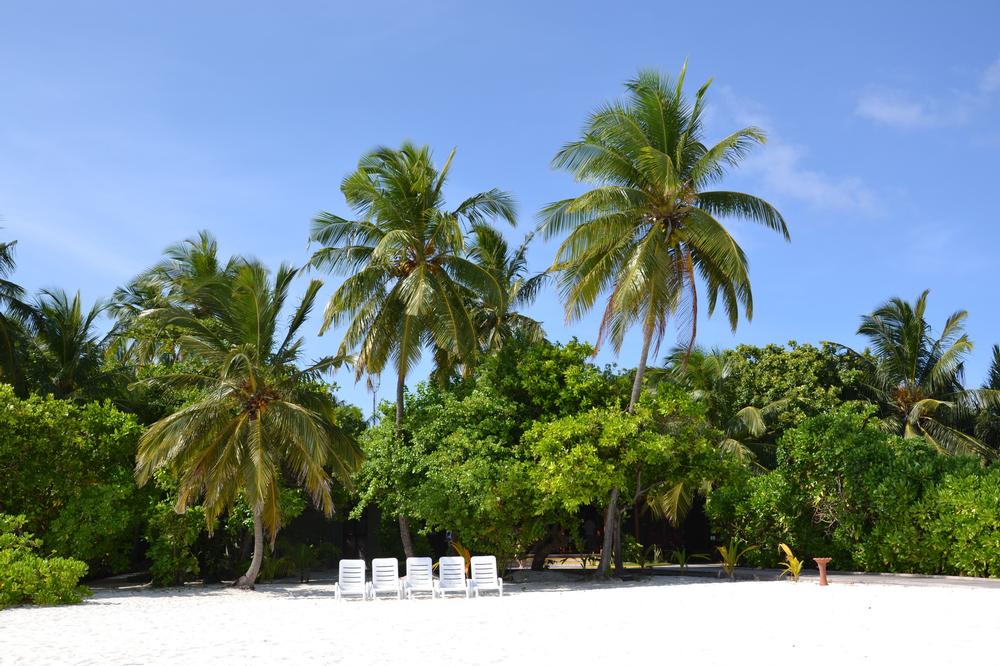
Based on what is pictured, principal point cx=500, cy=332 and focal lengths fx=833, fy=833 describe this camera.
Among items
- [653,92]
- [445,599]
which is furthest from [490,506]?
[653,92]

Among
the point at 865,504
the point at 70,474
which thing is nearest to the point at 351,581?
the point at 70,474

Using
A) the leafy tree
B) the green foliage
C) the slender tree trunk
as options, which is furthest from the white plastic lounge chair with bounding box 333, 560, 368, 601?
the leafy tree

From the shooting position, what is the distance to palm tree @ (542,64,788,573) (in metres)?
19.3

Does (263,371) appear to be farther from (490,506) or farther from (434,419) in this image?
(490,506)

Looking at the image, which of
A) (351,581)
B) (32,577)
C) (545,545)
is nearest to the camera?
(32,577)

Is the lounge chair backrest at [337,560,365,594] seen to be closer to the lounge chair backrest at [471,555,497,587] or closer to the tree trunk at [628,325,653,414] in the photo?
the lounge chair backrest at [471,555,497,587]

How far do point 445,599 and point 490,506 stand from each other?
2.57m

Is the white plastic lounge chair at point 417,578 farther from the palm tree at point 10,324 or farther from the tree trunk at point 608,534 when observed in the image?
the palm tree at point 10,324

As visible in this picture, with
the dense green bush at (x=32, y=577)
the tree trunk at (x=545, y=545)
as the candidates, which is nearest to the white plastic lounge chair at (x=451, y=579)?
the tree trunk at (x=545, y=545)

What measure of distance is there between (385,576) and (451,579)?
4.44 ft

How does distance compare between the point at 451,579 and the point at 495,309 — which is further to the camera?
the point at 495,309

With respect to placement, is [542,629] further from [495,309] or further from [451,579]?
[495,309]

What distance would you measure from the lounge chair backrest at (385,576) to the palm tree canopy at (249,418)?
1717mm

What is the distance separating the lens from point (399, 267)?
21578 mm
